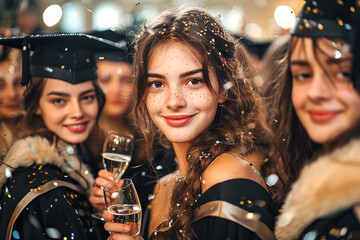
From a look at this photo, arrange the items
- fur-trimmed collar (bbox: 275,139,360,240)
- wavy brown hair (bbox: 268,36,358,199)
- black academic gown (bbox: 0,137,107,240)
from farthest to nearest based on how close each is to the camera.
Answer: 1. black academic gown (bbox: 0,137,107,240)
2. wavy brown hair (bbox: 268,36,358,199)
3. fur-trimmed collar (bbox: 275,139,360,240)

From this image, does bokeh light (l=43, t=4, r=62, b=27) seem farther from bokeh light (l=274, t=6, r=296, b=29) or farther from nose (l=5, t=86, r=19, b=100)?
bokeh light (l=274, t=6, r=296, b=29)

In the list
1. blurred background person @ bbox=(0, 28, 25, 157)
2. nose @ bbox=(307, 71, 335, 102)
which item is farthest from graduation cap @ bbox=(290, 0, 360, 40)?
blurred background person @ bbox=(0, 28, 25, 157)

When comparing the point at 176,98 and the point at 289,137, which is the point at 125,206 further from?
the point at 289,137

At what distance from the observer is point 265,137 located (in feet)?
4.72

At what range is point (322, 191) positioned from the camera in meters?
0.97

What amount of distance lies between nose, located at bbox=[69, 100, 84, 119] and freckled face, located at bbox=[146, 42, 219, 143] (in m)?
0.45

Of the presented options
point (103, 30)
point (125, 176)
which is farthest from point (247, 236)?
point (103, 30)

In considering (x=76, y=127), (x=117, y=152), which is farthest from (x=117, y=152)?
(x=76, y=127)

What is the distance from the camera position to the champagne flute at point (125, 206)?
1.39 m

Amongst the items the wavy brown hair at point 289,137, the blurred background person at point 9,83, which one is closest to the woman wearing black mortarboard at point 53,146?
the blurred background person at point 9,83

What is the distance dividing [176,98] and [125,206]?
46 centimetres

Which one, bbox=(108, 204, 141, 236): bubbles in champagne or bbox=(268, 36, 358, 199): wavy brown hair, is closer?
bbox=(268, 36, 358, 199): wavy brown hair

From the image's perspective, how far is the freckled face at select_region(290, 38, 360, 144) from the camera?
0.98m

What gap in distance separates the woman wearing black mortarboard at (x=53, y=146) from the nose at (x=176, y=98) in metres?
0.57
